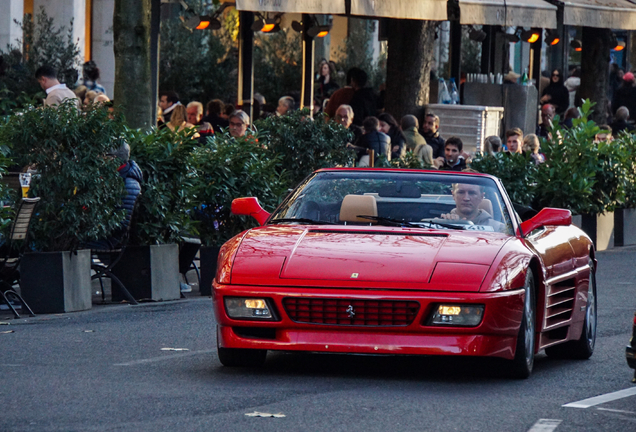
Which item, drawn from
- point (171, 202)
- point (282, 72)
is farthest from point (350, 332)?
point (282, 72)

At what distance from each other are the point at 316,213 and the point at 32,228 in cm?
377

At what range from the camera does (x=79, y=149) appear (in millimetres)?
11719

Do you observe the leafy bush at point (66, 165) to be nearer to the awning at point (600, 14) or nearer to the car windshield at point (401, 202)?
the car windshield at point (401, 202)

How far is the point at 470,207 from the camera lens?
8.80m

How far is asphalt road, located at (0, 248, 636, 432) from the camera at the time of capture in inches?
255

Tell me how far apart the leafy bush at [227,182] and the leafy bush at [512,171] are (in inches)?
188

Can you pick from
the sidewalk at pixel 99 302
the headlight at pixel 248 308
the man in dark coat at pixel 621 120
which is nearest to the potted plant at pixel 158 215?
the sidewalk at pixel 99 302

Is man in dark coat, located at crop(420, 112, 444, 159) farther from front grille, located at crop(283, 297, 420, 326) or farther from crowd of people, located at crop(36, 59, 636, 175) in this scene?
front grille, located at crop(283, 297, 420, 326)

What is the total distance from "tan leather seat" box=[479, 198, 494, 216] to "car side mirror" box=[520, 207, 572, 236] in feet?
0.70

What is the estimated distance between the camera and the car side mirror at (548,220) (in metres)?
8.71

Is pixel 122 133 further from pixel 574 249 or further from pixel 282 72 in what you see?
pixel 282 72

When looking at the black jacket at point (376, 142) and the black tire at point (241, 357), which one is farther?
the black jacket at point (376, 142)

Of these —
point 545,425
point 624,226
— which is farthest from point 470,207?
point 624,226

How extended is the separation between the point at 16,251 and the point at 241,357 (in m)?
4.29
